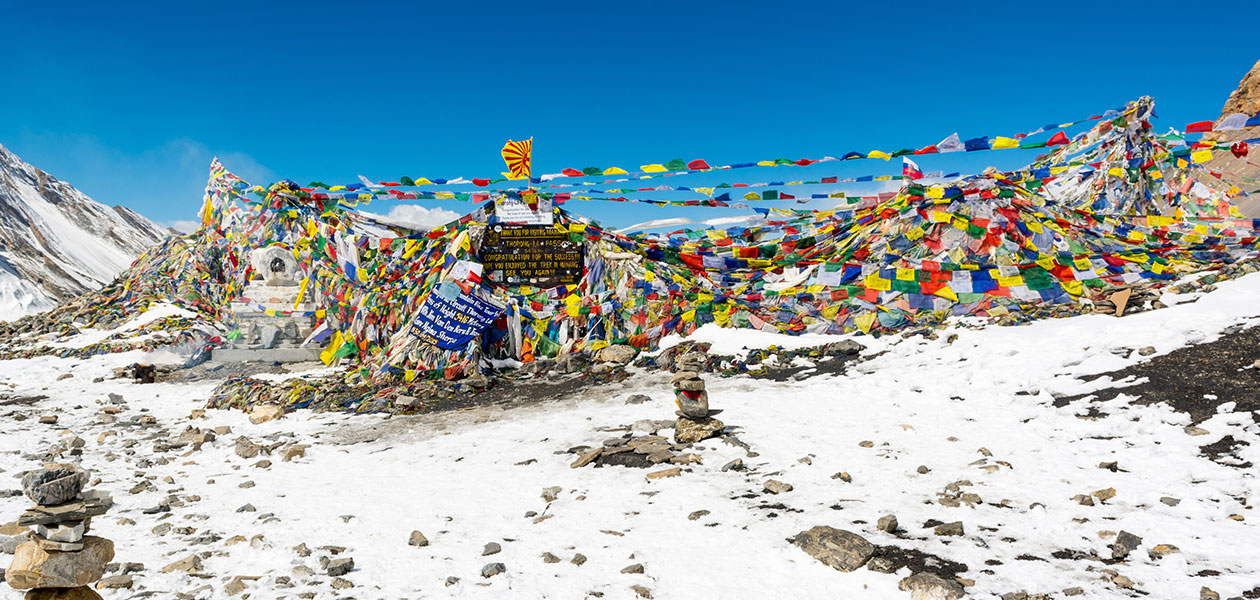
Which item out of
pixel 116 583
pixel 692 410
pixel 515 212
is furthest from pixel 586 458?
pixel 515 212

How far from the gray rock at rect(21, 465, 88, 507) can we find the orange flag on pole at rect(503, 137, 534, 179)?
10940 millimetres

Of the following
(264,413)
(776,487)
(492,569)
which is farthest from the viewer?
(264,413)

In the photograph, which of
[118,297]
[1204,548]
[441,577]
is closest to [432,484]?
[441,577]

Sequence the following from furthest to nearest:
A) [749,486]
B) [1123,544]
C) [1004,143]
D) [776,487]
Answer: [1004,143] < [749,486] < [776,487] < [1123,544]

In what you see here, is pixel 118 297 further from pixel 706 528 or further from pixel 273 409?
pixel 706 528

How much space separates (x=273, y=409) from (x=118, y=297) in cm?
1573

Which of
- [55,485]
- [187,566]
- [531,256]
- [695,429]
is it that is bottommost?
[187,566]

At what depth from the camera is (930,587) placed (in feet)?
12.0

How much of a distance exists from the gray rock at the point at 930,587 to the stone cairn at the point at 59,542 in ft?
14.1

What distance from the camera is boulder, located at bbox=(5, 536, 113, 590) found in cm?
311

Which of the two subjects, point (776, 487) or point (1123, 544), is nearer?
point (1123, 544)

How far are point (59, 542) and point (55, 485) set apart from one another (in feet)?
0.98

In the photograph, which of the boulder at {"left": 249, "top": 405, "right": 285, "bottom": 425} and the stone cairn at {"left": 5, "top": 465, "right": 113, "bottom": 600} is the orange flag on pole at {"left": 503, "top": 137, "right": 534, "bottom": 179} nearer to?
the boulder at {"left": 249, "top": 405, "right": 285, "bottom": 425}

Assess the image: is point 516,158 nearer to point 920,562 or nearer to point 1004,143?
point 1004,143
